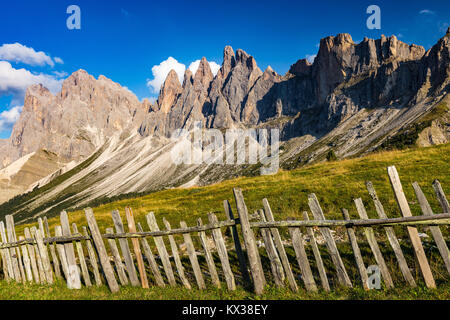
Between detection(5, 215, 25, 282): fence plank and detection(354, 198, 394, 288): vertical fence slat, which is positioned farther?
detection(5, 215, 25, 282): fence plank

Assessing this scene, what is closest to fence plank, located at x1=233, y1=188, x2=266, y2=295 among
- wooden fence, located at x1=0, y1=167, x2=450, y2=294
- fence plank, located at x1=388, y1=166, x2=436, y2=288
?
wooden fence, located at x1=0, y1=167, x2=450, y2=294

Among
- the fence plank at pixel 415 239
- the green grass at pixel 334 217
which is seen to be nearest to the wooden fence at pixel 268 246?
the fence plank at pixel 415 239

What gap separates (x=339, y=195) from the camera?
14.9m

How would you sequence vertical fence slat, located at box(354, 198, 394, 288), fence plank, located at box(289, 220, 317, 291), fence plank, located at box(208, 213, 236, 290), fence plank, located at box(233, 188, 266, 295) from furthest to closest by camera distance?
fence plank, located at box(208, 213, 236, 290)
fence plank, located at box(233, 188, 266, 295)
fence plank, located at box(289, 220, 317, 291)
vertical fence slat, located at box(354, 198, 394, 288)

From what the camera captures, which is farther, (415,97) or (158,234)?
(415,97)


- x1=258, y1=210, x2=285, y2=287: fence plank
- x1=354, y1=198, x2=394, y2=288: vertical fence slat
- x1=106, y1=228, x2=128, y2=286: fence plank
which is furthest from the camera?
x1=106, y1=228, x2=128, y2=286: fence plank

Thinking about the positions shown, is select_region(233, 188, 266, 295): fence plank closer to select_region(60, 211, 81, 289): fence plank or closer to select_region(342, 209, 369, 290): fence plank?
select_region(342, 209, 369, 290): fence plank

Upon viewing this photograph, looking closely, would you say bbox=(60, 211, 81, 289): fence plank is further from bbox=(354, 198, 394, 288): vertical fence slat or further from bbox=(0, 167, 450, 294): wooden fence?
bbox=(354, 198, 394, 288): vertical fence slat

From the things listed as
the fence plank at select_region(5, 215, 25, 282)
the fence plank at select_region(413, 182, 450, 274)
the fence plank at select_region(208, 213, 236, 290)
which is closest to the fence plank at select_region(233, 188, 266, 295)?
the fence plank at select_region(208, 213, 236, 290)

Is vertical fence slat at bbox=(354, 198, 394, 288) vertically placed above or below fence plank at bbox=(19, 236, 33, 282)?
above
